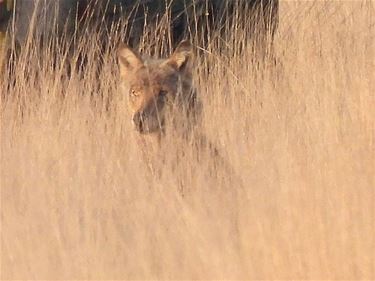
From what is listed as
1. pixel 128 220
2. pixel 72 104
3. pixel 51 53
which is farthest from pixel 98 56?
pixel 128 220

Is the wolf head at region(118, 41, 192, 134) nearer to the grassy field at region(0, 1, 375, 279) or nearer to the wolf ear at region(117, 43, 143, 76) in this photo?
the wolf ear at region(117, 43, 143, 76)

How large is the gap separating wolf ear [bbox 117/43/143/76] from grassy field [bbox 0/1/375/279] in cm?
26

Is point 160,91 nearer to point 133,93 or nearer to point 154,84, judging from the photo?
point 154,84

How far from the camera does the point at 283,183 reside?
15.8 ft

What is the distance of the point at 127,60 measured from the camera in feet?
21.1

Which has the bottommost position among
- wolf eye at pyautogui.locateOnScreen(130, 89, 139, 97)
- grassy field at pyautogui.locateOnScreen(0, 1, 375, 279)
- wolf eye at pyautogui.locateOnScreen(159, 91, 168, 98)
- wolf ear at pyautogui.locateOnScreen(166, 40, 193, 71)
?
grassy field at pyautogui.locateOnScreen(0, 1, 375, 279)

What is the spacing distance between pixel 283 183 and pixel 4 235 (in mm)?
1207

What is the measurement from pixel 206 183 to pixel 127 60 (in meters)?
1.54

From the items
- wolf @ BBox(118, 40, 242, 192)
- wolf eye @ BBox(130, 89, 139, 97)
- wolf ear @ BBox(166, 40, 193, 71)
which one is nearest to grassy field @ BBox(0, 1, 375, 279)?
wolf @ BBox(118, 40, 242, 192)

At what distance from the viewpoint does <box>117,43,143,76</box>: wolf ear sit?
635cm

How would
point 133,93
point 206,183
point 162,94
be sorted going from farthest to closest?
point 133,93
point 162,94
point 206,183


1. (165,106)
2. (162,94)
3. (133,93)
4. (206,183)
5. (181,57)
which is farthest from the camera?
(181,57)

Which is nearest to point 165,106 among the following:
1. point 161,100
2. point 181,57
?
point 161,100

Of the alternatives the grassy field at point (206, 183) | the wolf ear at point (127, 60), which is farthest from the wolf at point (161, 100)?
the grassy field at point (206, 183)
